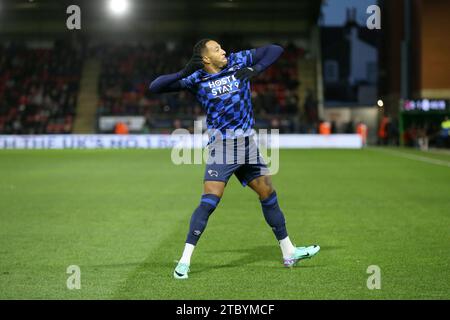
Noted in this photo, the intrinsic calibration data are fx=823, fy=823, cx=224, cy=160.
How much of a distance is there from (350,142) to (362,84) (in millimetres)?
31780

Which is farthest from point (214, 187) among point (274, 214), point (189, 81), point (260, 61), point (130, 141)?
point (130, 141)

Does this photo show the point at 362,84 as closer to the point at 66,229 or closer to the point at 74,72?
the point at 74,72

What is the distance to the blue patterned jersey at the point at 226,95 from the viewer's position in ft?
25.4

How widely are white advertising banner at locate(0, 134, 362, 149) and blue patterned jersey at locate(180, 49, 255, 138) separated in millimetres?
33382

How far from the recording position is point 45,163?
27703mm

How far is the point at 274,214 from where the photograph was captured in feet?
27.0

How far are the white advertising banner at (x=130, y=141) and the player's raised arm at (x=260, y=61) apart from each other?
33408 millimetres

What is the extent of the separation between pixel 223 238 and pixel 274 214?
2299 mm

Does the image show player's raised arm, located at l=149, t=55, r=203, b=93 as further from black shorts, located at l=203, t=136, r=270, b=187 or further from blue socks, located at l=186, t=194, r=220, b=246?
blue socks, located at l=186, t=194, r=220, b=246

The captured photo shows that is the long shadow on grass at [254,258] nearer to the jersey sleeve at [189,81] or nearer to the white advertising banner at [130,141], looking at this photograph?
the jersey sleeve at [189,81]

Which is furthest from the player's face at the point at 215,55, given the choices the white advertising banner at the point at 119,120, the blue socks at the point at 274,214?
the white advertising banner at the point at 119,120

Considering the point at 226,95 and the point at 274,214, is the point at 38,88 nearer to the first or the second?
the point at 274,214
